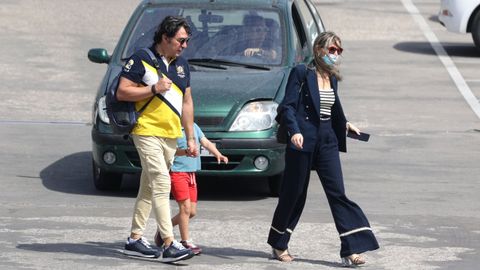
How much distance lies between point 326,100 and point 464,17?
12592 millimetres

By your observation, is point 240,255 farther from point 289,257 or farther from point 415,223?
point 415,223

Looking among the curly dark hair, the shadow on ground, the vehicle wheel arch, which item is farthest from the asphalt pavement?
the curly dark hair

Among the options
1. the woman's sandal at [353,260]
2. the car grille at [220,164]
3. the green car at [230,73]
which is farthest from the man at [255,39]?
the woman's sandal at [353,260]

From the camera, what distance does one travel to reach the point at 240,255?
29.2 ft

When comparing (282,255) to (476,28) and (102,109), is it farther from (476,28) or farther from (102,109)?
(476,28)

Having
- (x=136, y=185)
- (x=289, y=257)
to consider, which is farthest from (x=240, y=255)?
(x=136, y=185)

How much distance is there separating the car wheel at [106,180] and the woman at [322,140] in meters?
2.91

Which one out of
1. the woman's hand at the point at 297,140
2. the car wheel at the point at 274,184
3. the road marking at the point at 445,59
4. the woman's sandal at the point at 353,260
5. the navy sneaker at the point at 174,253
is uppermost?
the woman's hand at the point at 297,140

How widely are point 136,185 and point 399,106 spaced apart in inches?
218

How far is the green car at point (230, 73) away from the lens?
1076 cm

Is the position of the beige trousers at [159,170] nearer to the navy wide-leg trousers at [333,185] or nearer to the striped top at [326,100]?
the navy wide-leg trousers at [333,185]

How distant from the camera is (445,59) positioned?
66.3 feet

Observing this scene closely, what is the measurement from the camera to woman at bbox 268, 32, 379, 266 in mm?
8477

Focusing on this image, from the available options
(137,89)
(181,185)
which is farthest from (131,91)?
(181,185)
